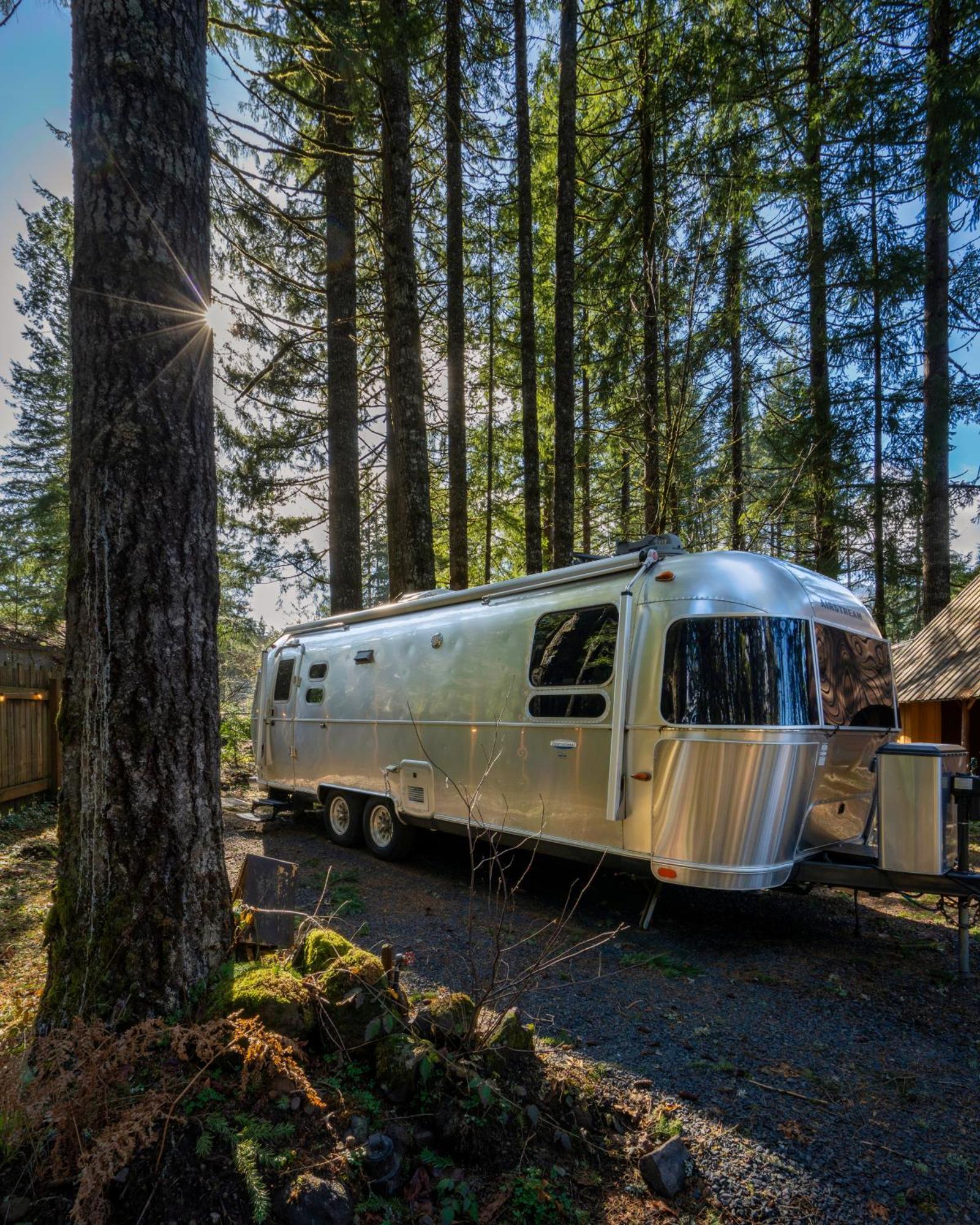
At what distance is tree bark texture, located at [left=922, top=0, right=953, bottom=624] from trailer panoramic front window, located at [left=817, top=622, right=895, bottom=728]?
25.7 feet

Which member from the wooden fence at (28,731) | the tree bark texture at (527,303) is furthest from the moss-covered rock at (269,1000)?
the tree bark texture at (527,303)

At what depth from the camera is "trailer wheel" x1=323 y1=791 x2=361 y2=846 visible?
28.3ft

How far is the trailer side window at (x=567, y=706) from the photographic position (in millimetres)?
5461

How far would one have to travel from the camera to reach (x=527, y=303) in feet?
40.3

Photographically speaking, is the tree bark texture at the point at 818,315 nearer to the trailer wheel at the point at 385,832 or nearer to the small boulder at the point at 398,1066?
the trailer wheel at the point at 385,832

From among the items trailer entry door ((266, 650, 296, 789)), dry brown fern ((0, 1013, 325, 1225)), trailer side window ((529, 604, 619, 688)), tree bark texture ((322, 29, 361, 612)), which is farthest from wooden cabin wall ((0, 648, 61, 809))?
dry brown fern ((0, 1013, 325, 1225))

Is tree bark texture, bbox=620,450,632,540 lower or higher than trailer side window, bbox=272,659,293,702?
higher

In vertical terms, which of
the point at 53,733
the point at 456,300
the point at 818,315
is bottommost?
the point at 53,733

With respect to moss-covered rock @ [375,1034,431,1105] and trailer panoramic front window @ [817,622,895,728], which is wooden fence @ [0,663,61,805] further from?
trailer panoramic front window @ [817,622,895,728]

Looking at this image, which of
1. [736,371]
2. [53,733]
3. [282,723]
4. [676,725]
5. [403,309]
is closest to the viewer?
[676,725]

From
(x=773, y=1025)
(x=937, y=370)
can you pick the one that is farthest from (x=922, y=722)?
(x=773, y=1025)

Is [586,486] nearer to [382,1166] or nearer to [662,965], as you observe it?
[662,965]

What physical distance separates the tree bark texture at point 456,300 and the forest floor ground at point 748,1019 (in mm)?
6151

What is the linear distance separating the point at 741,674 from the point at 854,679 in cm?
149
